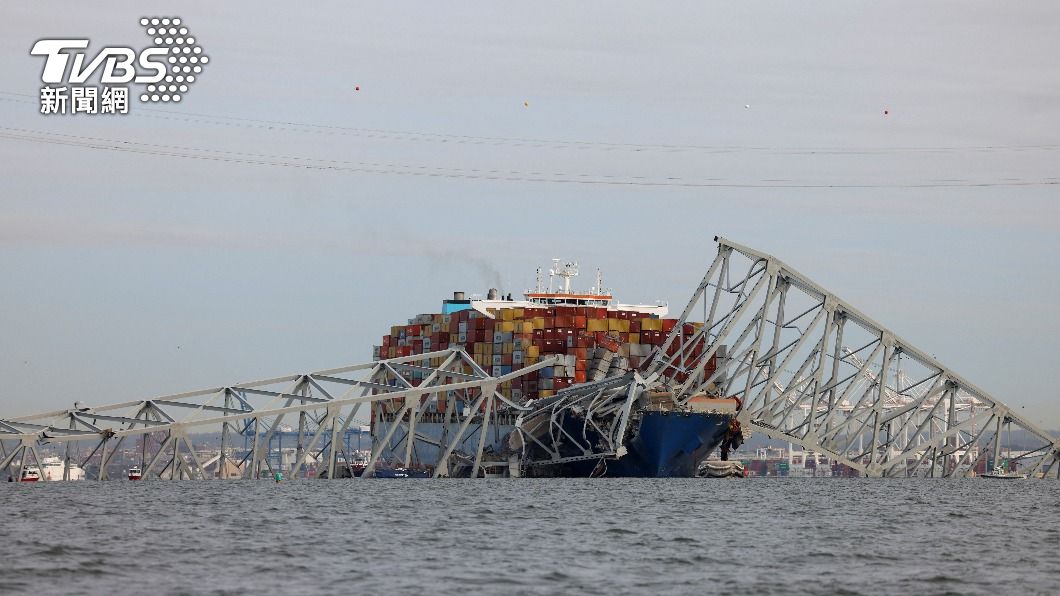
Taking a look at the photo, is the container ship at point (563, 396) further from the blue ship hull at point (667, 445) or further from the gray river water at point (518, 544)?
the gray river water at point (518, 544)

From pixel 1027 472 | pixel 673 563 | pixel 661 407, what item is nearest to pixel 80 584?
pixel 673 563

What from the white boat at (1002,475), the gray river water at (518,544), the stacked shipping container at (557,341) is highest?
the stacked shipping container at (557,341)

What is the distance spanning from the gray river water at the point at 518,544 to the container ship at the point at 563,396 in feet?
90.6

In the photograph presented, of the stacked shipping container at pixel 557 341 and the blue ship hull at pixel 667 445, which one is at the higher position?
the stacked shipping container at pixel 557 341

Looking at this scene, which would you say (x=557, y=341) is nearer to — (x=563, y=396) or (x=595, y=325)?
(x=595, y=325)

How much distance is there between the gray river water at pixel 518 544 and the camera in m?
35.8

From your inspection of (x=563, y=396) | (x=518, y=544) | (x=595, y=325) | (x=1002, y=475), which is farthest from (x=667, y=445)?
(x=518, y=544)

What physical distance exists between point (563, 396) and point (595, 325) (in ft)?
61.3

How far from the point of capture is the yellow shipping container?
404 feet

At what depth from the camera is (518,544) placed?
150 feet

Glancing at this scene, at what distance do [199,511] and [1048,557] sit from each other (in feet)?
106

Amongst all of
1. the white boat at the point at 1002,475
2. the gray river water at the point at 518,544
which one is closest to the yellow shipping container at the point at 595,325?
the white boat at the point at 1002,475

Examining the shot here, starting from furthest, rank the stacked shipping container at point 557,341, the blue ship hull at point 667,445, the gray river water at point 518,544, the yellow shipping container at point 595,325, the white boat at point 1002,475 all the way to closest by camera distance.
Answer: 1. the white boat at point 1002,475
2. the yellow shipping container at point 595,325
3. the stacked shipping container at point 557,341
4. the blue ship hull at point 667,445
5. the gray river water at point 518,544

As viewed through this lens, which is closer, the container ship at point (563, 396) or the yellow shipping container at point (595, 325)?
the container ship at point (563, 396)
